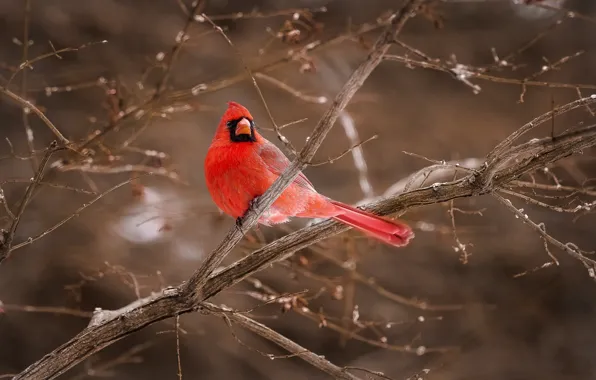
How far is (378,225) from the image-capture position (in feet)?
6.92

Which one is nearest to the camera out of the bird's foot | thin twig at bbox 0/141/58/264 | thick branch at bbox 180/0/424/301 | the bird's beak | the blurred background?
thick branch at bbox 180/0/424/301

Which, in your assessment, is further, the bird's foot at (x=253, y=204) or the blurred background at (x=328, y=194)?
the blurred background at (x=328, y=194)

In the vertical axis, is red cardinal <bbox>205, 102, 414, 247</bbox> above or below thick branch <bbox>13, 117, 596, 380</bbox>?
above

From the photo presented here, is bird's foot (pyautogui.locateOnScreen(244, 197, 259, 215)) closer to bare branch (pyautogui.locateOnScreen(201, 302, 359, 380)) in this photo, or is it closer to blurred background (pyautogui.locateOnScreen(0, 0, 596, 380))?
bare branch (pyautogui.locateOnScreen(201, 302, 359, 380))

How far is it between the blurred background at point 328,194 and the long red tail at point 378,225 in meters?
1.75

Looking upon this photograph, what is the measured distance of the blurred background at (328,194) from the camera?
14.4ft

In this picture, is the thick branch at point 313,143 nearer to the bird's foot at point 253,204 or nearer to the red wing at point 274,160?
the bird's foot at point 253,204

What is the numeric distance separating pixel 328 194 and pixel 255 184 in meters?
2.85

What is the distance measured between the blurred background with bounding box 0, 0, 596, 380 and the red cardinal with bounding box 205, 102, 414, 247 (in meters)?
1.66

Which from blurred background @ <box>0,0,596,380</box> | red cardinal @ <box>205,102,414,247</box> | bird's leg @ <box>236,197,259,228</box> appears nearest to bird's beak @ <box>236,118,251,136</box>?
red cardinal @ <box>205,102,414,247</box>

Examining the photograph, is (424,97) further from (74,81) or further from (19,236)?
(19,236)

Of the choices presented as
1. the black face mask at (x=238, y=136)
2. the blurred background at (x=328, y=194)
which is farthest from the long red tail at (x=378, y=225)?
the blurred background at (x=328, y=194)

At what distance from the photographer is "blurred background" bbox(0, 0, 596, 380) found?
4.38m

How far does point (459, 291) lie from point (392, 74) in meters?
1.92
